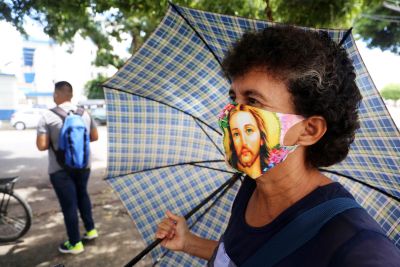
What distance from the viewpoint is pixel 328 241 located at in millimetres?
959

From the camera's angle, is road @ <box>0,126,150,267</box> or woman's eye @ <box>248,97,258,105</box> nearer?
woman's eye @ <box>248,97,258,105</box>

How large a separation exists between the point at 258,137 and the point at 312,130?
218 millimetres

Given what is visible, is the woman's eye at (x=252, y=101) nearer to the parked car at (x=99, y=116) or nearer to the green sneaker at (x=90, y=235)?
the green sneaker at (x=90, y=235)

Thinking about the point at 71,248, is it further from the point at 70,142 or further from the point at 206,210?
the point at 206,210

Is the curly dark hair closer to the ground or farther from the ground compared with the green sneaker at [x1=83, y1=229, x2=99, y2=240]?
farther from the ground

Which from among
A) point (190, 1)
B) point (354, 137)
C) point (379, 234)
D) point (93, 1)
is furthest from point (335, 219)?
point (93, 1)

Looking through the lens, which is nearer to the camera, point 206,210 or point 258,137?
point 258,137

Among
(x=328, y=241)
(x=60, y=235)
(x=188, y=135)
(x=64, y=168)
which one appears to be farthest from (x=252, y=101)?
(x=60, y=235)

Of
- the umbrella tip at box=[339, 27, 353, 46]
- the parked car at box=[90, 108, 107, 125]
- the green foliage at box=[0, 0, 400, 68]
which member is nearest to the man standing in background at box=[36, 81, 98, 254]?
the green foliage at box=[0, 0, 400, 68]

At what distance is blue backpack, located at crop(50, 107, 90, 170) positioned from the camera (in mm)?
3426

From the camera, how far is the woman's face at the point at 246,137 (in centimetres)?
127

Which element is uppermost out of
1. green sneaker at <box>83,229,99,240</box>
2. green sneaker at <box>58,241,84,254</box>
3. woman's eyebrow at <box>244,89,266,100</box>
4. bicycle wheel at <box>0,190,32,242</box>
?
woman's eyebrow at <box>244,89,266,100</box>

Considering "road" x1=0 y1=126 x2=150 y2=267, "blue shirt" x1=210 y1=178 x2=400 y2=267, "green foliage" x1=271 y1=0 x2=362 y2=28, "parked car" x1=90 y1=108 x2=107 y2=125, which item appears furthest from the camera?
"parked car" x1=90 y1=108 x2=107 y2=125

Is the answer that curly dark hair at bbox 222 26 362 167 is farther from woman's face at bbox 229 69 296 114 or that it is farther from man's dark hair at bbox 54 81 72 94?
man's dark hair at bbox 54 81 72 94
